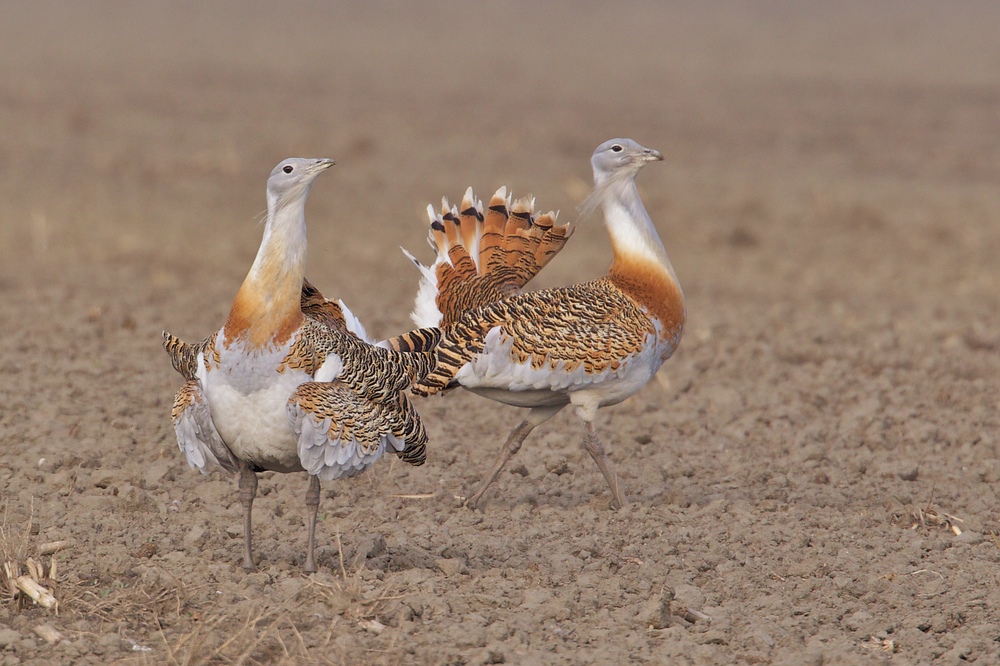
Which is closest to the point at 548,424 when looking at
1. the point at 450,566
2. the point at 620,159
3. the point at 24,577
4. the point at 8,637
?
the point at 620,159

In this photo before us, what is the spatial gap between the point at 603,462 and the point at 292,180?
1915mm

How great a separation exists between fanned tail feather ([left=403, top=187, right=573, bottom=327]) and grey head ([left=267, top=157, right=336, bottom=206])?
64.1 inches

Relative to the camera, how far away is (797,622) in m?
4.43

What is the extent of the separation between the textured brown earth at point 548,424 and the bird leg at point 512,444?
116 millimetres

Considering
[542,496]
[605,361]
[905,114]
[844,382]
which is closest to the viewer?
[605,361]

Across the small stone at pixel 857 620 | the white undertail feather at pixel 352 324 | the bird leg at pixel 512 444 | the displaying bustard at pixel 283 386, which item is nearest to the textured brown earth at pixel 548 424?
the small stone at pixel 857 620

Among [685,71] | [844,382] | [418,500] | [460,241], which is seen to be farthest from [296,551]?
[685,71]

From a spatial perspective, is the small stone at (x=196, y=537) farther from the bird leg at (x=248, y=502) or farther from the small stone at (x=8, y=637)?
the small stone at (x=8, y=637)

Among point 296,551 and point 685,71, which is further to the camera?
point 685,71

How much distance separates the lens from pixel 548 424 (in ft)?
22.4

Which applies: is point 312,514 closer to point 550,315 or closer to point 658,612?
point 658,612

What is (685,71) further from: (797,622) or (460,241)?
(797,622)

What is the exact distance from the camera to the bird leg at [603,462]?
5.47 metres

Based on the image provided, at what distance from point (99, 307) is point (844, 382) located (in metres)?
4.45
